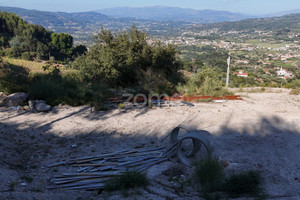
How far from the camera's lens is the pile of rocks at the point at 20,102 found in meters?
8.54

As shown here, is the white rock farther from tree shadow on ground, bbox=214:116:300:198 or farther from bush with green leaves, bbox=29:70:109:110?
tree shadow on ground, bbox=214:116:300:198

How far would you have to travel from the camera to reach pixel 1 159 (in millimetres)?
5145

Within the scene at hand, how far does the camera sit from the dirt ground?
4.19 m

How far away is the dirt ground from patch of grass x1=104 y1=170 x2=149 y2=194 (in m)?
0.12

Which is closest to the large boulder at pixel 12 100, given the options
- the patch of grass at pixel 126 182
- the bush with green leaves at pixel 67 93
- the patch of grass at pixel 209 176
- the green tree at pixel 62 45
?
the bush with green leaves at pixel 67 93

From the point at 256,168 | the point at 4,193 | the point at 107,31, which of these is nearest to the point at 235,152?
the point at 256,168

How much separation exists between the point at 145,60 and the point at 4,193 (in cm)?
992

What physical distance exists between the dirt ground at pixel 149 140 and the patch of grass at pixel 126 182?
0.12 metres

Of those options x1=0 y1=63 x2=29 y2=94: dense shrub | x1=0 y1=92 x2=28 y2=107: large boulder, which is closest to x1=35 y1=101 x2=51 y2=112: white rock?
x1=0 y1=92 x2=28 y2=107: large boulder

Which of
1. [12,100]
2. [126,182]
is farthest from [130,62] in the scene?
[126,182]

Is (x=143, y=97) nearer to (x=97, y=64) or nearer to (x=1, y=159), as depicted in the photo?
(x=97, y=64)

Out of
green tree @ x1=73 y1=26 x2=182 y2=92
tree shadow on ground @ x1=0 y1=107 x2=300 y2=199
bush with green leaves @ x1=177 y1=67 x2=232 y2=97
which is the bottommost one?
tree shadow on ground @ x1=0 y1=107 x2=300 y2=199

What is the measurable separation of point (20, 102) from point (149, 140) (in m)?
5.51

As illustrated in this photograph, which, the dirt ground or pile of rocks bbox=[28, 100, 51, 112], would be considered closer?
the dirt ground
